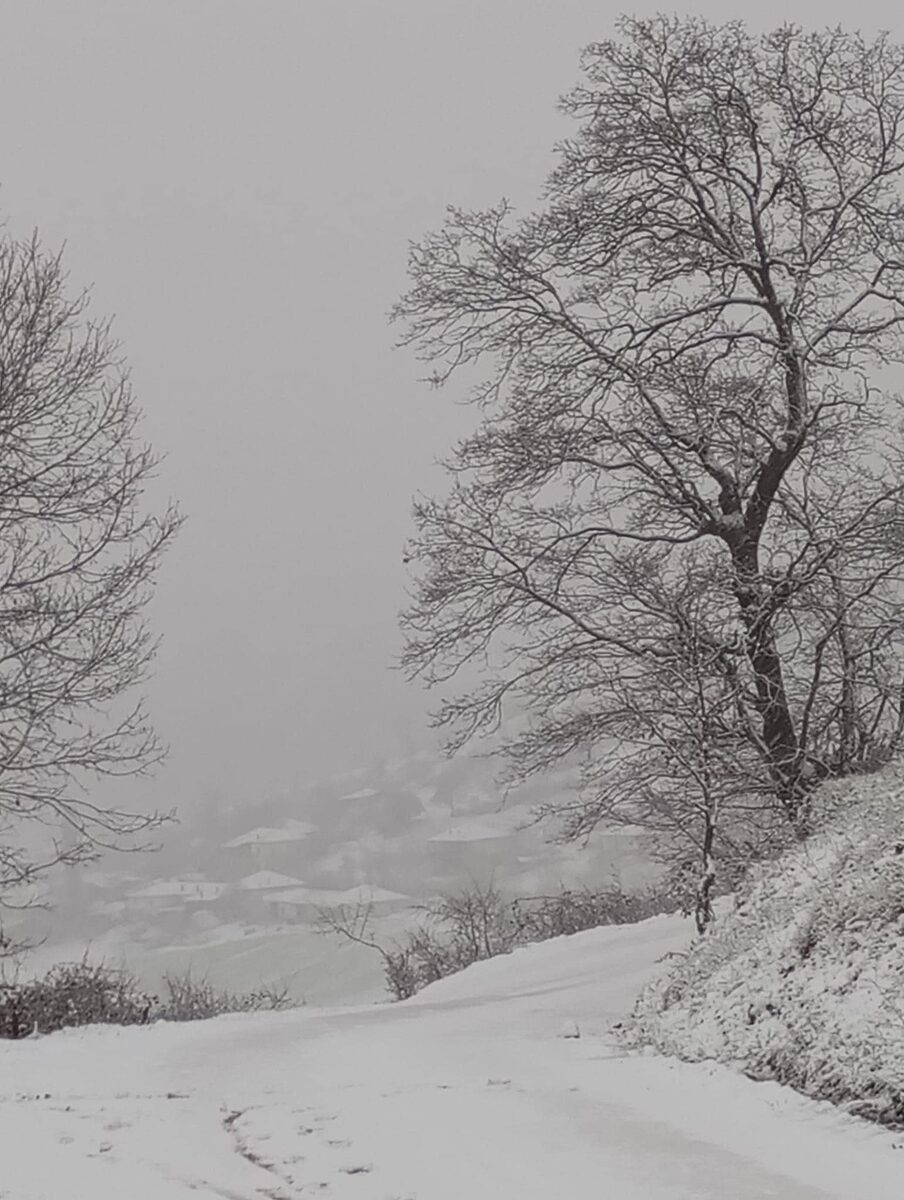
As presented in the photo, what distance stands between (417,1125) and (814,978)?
105 inches

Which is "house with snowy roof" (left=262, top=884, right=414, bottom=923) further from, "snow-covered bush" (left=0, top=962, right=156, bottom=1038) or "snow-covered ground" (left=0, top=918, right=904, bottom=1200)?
"snow-covered ground" (left=0, top=918, right=904, bottom=1200)

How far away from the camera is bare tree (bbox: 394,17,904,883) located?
44.9ft

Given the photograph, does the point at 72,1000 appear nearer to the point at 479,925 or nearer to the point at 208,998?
the point at 208,998

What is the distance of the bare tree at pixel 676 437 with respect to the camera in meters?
13.7

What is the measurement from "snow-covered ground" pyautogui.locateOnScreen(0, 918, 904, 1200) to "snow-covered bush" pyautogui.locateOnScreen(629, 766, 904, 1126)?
23 centimetres

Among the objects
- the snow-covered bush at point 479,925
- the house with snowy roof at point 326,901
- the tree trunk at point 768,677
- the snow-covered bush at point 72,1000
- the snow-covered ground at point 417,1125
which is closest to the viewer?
the snow-covered ground at point 417,1125

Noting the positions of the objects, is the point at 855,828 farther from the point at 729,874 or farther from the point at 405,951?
the point at 405,951

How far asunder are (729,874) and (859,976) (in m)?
6.36

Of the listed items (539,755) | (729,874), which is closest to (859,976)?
(729,874)

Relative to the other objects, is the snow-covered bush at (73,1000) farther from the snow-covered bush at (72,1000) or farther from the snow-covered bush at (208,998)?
the snow-covered bush at (208,998)

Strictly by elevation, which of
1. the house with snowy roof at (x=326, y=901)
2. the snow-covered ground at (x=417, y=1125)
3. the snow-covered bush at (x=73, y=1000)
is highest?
the house with snowy roof at (x=326, y=901)

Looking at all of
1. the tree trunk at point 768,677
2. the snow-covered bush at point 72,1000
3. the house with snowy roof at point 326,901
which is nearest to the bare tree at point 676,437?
the tree trunk at point 768,677

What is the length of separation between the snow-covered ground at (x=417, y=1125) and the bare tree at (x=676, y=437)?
4610 mm

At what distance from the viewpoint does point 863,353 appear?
1461 cm
